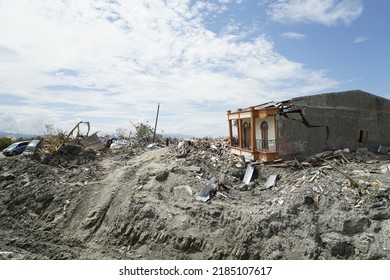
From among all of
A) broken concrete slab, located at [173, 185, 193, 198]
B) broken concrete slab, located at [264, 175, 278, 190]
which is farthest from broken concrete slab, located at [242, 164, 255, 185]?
broken concrete slab, located at [173, 185, 193, 198]

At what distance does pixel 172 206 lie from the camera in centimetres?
1178

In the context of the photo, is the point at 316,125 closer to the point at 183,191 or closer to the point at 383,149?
the point at 383,149

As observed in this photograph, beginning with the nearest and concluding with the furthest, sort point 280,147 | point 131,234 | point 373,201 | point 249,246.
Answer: point 249,246
point 373,201
point 131,234
point 280,147

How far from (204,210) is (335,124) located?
9.88 meters

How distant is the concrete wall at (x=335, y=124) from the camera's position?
50.1 ft

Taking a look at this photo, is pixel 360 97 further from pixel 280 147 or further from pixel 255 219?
pixel 255 219

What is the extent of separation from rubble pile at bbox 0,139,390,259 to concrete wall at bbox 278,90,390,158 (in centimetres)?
102

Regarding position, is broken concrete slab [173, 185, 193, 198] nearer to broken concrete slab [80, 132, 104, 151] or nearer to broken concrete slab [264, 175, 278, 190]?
broken concrete slab [264, 175, 278, 190]

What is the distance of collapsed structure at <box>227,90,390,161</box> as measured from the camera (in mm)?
15172

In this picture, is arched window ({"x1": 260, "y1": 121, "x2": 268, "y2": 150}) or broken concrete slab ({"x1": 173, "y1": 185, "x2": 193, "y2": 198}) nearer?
broken concrete slab ({"x1": 173, "y1": 185, "x2": 193, "y2": 198})

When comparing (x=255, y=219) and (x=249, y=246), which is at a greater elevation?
(x=255, y=219)

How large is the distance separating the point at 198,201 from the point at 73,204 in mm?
6134

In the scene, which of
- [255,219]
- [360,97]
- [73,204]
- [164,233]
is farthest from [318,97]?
[73,204]

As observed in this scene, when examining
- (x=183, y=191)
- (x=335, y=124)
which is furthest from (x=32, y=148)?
(x=335, y=124)
